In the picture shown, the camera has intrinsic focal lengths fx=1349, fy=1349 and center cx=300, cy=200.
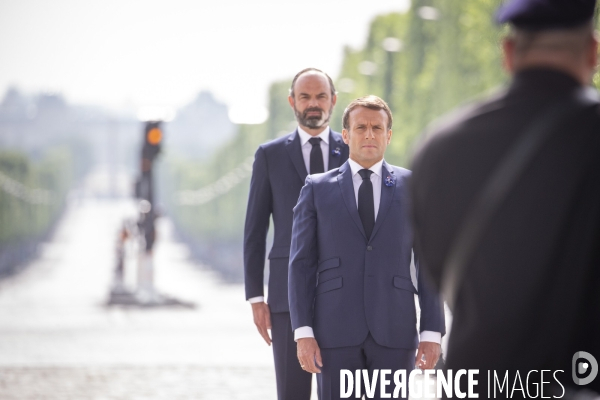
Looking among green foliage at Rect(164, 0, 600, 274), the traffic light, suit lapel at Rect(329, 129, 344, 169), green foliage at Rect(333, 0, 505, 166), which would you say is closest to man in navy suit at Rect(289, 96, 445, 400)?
suit lapel at Rect(329, 129, 344, 169)

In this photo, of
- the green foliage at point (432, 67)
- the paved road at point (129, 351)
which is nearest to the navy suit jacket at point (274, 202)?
the paved road at point (129, 351)

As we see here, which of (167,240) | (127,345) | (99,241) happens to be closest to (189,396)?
(127,345)

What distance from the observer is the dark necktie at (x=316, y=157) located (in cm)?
665

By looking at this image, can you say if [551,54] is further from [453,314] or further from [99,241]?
[99,241]

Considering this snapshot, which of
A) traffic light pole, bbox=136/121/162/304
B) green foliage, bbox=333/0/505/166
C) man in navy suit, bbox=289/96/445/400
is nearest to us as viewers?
man in navy suit, bbox=289/96/445/400

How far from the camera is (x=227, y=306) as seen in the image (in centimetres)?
3506

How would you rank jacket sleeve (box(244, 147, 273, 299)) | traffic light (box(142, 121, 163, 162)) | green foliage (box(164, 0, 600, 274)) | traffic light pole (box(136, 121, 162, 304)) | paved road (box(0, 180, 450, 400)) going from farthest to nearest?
green foliage (box(164, 0, 600, 274))
traffic light pole (box(136, 121, 162, 304))
traffic light (box(142, 121, 163, 162))
paved road (box(0, 180, 450, 400))
jacket sleeve (box(244, 147, 273, 299))

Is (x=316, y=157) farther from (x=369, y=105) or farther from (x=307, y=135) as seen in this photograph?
(x=369, y=105)

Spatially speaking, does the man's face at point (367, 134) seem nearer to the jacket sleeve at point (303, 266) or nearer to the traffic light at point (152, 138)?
the jacket sleeve at point (303, 266)

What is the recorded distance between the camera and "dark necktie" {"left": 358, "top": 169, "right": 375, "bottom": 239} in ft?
17.8

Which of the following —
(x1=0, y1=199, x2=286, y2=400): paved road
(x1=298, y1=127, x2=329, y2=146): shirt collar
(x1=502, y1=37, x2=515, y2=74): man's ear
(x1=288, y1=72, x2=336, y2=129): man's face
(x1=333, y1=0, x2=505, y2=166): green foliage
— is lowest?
(x1=0, y1=199, x2=286, y2=400): paved road

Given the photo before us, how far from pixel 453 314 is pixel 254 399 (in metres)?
8.26

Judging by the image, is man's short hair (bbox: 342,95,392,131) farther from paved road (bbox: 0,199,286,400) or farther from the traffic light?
the traffic light

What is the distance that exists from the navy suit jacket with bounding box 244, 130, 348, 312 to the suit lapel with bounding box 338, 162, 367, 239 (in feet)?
3.48
